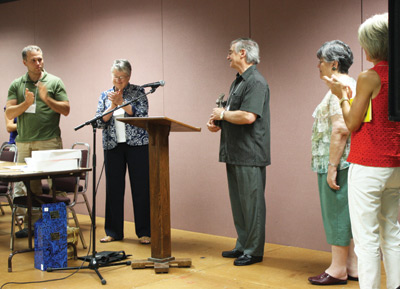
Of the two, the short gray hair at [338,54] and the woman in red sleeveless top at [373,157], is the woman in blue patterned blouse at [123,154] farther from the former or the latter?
the woman in red sleeveless top at [373,157]

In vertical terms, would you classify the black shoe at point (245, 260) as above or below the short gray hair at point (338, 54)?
below

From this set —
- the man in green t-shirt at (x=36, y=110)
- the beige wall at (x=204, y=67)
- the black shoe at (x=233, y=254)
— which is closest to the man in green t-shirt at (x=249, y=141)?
the black shoe at (x=233, y=254)

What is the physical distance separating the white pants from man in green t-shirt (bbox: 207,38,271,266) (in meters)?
1.51

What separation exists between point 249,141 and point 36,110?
2333 millimetres

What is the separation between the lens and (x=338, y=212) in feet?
10.8

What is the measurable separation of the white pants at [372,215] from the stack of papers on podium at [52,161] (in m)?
2.41

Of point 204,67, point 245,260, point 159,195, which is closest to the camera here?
point 159,195

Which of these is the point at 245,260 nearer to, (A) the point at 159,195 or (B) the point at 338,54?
(A) the point at 159,195

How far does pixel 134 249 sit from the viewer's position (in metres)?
4.48

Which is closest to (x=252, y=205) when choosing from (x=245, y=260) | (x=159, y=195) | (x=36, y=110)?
(x=245, y=260)

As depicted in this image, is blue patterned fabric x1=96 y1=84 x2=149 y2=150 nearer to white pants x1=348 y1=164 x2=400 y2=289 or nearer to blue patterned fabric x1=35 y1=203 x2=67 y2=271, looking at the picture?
blue patterned fabric x1=35 y1=203 x2=67 y2=271

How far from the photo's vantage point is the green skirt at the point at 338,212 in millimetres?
3264

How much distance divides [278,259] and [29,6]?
5113 mm

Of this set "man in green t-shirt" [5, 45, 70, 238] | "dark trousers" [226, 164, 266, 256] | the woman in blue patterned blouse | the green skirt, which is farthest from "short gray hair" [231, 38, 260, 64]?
"man in green t-shirt" [5, 45, 70, 238]
